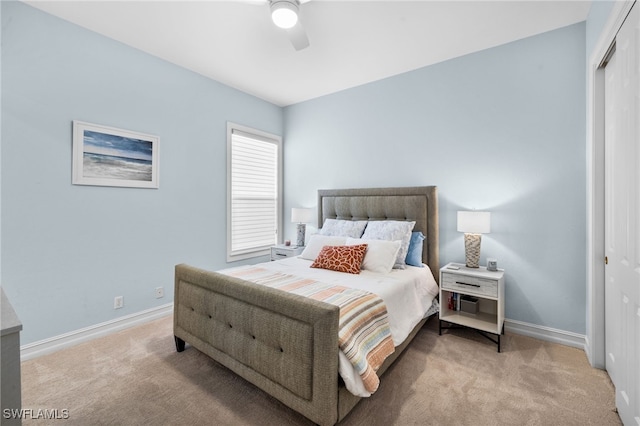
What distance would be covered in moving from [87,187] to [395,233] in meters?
2.98

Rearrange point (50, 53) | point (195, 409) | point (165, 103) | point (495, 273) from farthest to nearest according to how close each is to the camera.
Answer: point (165, 103), point (495, 273), point (50, 53), point (195, 409)

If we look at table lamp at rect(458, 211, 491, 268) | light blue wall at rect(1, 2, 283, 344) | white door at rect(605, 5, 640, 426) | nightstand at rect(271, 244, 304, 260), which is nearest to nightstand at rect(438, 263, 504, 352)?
table lamp at rect(458, 211, 491, 268)

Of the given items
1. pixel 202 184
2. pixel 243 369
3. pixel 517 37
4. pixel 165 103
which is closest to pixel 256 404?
pixel 243 369

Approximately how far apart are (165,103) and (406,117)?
2757 mm

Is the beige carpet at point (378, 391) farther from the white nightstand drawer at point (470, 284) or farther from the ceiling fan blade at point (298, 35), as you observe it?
the ceiling fan blade at point (298, 35)

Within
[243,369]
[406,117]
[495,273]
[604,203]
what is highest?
[406,117]

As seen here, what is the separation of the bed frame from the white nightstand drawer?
55cm

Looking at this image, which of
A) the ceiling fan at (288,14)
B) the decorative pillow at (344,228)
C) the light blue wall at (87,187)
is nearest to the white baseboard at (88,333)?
the light blue wall at (87,187)

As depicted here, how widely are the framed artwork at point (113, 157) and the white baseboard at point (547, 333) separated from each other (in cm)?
392

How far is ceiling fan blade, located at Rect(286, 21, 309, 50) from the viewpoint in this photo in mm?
2109

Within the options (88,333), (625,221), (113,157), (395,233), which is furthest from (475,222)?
(88,333)

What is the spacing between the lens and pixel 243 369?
6.17 ft

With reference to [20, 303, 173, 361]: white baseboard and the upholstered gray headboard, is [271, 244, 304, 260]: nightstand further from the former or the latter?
[20, 303, 173, 361]: white baseboard

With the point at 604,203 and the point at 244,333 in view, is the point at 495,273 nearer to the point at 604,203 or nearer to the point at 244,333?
the point at 604,203
